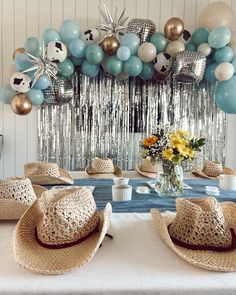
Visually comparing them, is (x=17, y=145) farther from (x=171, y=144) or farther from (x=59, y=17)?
(x=171, y=144)

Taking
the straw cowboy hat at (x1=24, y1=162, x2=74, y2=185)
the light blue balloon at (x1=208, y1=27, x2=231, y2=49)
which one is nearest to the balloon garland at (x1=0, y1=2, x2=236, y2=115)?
the light blue balloon at (x1=208, y1=27, x2=231, y2=49)

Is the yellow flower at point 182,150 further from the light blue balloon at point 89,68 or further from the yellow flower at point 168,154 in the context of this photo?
the light blue balloon at point 89,68

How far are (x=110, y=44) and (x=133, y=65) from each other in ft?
1.06

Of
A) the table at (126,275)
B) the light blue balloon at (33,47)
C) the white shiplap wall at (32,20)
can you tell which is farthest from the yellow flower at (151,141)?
the white shiplap wall at (32,20)

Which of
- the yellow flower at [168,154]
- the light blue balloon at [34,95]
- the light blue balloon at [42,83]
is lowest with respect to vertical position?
the yellow flower at [168,154]

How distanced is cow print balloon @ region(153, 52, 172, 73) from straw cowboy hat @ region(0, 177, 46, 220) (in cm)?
238

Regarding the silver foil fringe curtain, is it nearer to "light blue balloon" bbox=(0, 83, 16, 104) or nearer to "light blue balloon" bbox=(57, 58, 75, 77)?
"light blue balloon" bbox=(57, 58, 75, 77)

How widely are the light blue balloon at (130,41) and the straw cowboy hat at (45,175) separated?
1.60 meters

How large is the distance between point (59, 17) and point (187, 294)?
Result: 376 centimetres

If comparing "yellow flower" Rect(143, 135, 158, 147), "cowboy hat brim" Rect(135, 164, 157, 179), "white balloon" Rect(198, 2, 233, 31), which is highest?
"white balloon" Rect(198, 2, 233, 31)

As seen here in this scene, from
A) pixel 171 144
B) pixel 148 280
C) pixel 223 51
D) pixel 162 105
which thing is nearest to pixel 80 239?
pixel 148 280

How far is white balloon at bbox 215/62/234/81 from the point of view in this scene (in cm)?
315

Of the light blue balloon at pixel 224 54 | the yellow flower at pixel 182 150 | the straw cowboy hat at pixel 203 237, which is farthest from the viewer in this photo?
the light blue balloon at pixel 224 54

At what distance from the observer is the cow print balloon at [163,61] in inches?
128
